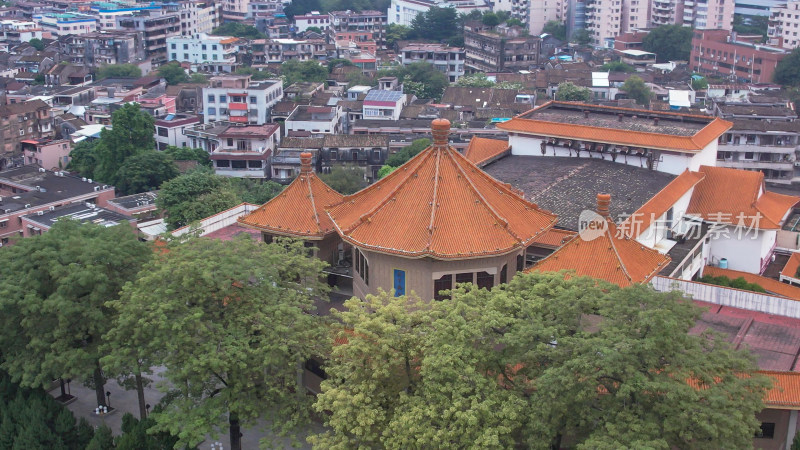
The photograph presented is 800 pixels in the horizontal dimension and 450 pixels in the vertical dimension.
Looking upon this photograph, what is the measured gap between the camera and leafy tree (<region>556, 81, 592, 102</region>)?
80375 millimetres

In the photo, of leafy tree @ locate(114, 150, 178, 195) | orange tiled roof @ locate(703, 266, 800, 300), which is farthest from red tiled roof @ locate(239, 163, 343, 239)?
leafy tree @ locate(114, 150, 178, 195)

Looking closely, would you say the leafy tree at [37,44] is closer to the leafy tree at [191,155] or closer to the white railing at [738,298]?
the leafy tree at [191,155]

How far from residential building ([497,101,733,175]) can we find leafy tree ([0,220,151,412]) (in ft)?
62.1

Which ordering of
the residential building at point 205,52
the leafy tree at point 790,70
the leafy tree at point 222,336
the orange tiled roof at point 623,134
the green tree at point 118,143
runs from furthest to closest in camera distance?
the residential building at point 205,52 → the leafy tree at point 790,70 → the green tree at point 118,143 → the orange tiled roof at point 623,134 → the leafy tree at point 222,336

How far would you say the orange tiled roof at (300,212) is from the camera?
94.5 ft

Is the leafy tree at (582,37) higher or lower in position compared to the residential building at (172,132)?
higher

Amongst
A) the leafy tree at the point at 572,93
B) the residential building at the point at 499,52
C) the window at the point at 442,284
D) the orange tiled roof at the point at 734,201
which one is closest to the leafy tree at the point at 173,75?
the residential building at the point at 499,52

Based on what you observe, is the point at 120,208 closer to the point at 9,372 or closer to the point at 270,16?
the point at 9,372

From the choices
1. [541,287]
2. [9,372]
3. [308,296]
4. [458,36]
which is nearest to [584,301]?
[541,287]

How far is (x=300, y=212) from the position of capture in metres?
29.3

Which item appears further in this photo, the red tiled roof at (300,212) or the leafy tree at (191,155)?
the leafy tree at (191,155)

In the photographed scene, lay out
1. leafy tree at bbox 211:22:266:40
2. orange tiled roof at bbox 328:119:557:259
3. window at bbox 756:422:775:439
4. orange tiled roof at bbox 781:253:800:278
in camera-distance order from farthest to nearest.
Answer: leafy tree at bbox 211:22:266:40 < orange tiled roof at bbox 781:253:800:278 < orange tiled roof at bbox 328:119:557:259 < window at bbox 756:422:775:439

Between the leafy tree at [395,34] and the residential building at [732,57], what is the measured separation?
38101 mm

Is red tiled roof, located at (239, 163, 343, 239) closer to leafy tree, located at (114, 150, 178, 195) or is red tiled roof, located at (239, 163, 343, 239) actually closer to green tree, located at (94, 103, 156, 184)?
leafy tree, located at (114, 150, 178, 195)
